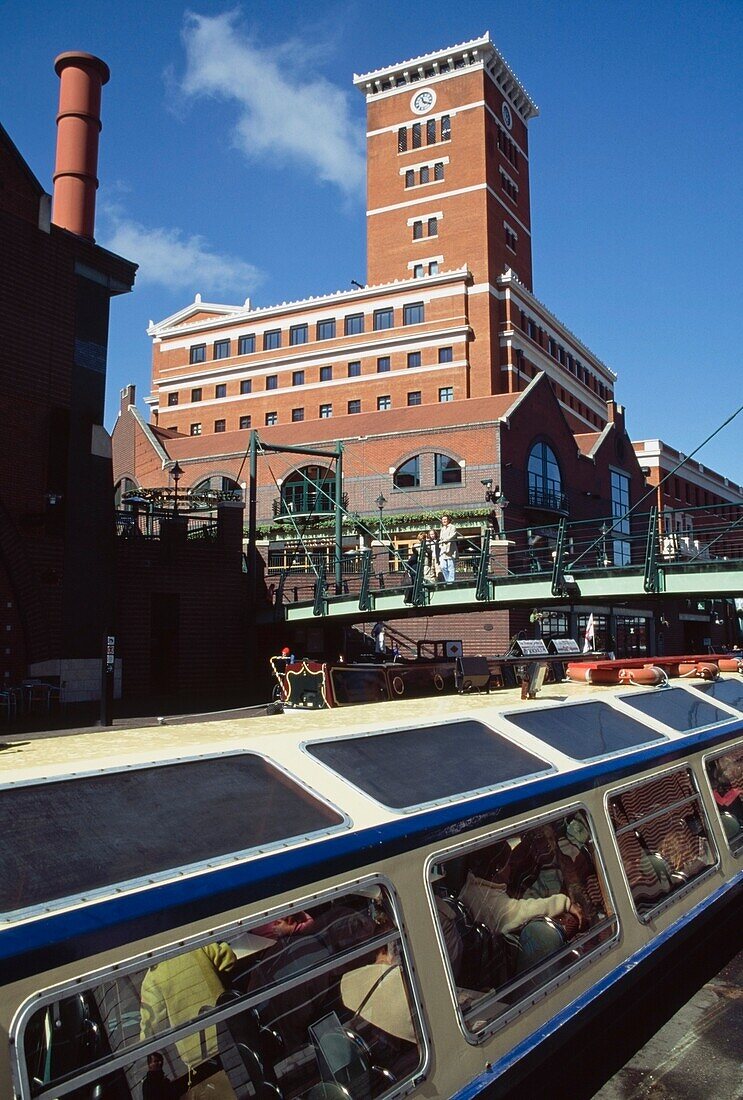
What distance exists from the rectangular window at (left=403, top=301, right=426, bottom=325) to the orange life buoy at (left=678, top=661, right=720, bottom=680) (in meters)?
39.7

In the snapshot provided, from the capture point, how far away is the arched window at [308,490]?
3531 cm

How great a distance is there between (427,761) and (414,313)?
44.3m

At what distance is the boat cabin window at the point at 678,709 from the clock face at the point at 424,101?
50.8 meters

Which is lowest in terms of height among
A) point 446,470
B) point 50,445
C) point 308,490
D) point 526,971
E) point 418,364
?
point 526,971

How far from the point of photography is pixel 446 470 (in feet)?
107

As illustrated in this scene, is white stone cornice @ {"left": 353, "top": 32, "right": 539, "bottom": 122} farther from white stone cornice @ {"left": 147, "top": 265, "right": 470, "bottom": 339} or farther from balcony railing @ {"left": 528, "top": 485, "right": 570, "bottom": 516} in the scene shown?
balcony railing @ {"left": 528, "top": 485, "right": 570, "bottom": 516}

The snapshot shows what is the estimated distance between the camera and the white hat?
9.85 ft

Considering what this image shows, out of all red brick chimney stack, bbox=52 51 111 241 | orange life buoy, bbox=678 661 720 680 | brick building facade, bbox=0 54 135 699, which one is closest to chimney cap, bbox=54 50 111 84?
red brick chimney stack, bbox=52 51 111 241

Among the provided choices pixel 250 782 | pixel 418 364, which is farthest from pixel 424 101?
pixel 250 782

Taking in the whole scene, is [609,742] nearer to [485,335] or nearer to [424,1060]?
[424,1060]

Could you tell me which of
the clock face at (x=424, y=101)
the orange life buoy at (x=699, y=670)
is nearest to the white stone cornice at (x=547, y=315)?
the clock face at (x=424, y=101)

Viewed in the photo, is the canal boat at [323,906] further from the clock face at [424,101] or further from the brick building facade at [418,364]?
the clock face at [424,101]

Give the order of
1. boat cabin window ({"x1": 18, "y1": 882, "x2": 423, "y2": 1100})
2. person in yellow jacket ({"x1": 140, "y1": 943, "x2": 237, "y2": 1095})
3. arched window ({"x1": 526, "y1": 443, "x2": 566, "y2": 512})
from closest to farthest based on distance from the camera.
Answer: boat cabin window ({"x1": 18, "y1": 882, "x2": 423, "y2": 1100})
person in yellow jacket ({"x1": 140, "y1": 943, "x2": 237, "y2": 1095})
arched window ({"x1": 526, "y1": 443, "x2": 566, "y2": 512})

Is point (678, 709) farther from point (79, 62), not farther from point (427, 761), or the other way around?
point (79, 62)
